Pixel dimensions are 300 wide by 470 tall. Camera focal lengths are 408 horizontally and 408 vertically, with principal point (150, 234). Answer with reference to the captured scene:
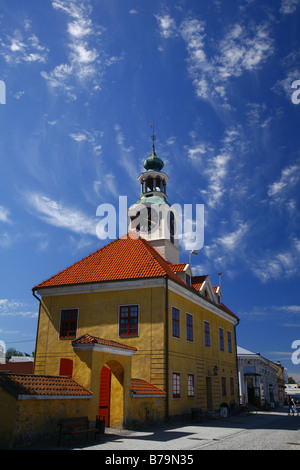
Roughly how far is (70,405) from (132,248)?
1327cm

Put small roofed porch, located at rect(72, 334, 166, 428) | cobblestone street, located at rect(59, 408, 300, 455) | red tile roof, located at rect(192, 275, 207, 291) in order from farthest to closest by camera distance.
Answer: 1. red tile roof, located at rect(192, 275, 207, 291)
2. small roofed porch, located at rect(72, 334, 166, 428)
3. cobblestone street, located at rect(59, 408, 300, 455)

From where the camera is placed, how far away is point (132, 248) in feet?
82.8

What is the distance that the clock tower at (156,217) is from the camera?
2978 centimetres

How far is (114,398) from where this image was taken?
16.0 metres

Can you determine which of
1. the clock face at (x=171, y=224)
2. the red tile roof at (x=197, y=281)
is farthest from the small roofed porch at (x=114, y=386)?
the clock face at (x=171, y=224)

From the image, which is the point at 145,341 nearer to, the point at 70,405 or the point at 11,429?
the point at 70,405

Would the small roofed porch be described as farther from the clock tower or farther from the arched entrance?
the clock tower

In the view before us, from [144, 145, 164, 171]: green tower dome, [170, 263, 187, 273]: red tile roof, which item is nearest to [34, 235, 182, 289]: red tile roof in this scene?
[170, 263, 187, 273]: red tile roof

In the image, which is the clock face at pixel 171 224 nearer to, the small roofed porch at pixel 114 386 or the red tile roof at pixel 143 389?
the red tile roof at pixel 143 389

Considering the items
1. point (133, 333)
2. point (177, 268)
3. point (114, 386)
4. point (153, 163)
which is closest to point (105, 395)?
point (114, 386)

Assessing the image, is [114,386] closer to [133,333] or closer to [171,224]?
[133,333]

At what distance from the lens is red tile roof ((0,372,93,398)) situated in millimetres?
11389

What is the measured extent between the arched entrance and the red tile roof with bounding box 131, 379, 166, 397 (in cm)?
77
